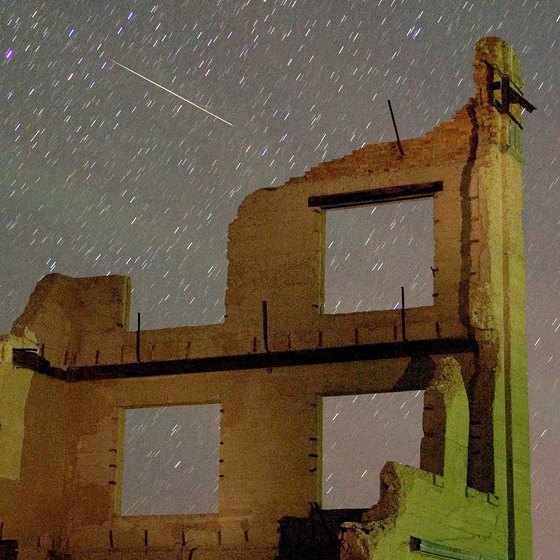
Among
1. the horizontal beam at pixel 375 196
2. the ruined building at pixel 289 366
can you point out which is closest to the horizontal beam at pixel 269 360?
the ruined building at pixel 289 366

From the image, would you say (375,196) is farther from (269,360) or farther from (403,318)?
(269,360)

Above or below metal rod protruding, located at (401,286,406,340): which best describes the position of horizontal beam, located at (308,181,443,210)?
above

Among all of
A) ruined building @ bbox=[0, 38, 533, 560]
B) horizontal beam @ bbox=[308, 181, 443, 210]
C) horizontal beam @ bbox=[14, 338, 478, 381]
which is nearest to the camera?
ruined building @ bbox=[0, 38, 533, 560]

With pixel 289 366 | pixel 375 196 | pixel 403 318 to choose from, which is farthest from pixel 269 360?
pixel 375 196

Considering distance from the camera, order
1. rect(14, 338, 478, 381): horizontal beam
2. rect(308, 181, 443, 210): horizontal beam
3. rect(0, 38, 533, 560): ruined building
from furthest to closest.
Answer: rect(308, 181, 443, 210): horizontal beam
rect(14, 338, 478, 381): horizontal beam
rect(0, 38, 533, 560): ruined building

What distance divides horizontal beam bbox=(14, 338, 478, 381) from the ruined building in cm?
2

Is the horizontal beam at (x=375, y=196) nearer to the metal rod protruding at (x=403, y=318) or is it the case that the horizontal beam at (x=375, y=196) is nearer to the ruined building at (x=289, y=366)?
the ruined building at (x=289, y=366)

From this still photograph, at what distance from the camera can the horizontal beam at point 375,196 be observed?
17109 millimetres

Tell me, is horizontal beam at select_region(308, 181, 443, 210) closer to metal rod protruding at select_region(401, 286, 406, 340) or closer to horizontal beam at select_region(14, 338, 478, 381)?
metal rod protruding at select_region(401, 286, 406, 340)

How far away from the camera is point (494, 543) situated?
50.4ft

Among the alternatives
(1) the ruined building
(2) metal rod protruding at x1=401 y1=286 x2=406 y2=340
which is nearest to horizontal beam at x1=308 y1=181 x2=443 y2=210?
(1) the ruined building

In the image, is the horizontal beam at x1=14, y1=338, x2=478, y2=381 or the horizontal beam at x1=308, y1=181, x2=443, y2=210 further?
the horizontal beam at x1=308, y1=181, x2=443, y2=210

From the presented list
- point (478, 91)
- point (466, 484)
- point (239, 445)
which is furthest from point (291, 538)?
point (478, 91)

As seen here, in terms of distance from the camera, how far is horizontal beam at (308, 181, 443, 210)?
1711 cm
